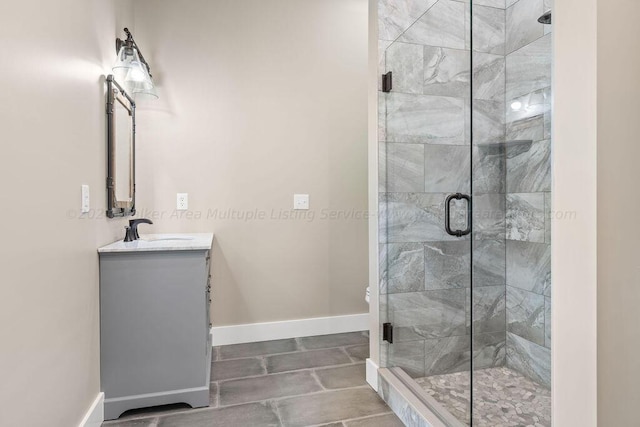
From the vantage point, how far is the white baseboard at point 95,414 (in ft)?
5.39

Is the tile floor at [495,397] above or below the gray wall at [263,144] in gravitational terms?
below

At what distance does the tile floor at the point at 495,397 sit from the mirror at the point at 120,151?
6.70ft

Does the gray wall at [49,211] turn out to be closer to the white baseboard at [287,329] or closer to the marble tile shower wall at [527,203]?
the white baseboard at [287,329]

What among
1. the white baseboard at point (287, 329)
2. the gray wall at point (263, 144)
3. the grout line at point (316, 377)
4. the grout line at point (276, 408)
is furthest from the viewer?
the white baseboard at point (287, 329)

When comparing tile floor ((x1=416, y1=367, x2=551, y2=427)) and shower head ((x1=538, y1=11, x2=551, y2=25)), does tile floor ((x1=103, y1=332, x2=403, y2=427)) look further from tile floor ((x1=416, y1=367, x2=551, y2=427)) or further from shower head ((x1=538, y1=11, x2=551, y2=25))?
shower head ((x1=538, y1=11, x2=551, y2=25))

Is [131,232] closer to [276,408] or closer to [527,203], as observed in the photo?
[276,408]

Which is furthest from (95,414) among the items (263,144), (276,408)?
(263,144)

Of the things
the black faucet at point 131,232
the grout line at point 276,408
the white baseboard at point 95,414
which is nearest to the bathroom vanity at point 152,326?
the white baseboard at point 95,414

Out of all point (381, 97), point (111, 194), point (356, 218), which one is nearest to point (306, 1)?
point (381, 97)

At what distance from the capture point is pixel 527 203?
2.04m

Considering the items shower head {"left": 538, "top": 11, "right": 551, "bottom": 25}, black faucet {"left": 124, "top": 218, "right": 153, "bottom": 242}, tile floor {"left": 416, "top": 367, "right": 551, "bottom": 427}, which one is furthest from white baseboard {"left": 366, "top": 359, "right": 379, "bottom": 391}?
shower head {"left": 538, "top": 11, "right": 551, "bottom": 25}

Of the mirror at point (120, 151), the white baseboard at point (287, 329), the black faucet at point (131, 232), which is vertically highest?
the mirror at point (120, 151)

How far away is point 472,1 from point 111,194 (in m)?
2.23

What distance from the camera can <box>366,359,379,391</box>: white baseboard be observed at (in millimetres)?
2133
